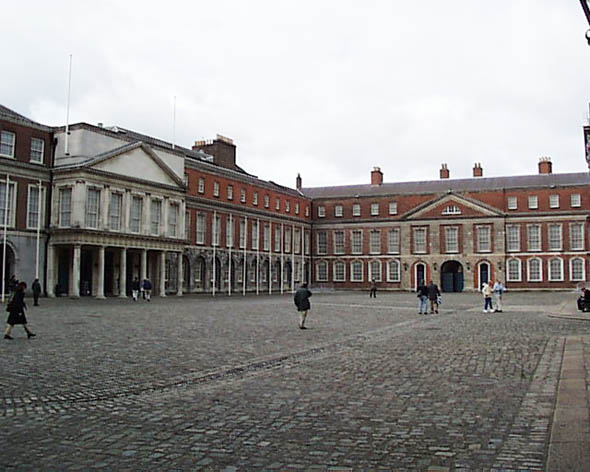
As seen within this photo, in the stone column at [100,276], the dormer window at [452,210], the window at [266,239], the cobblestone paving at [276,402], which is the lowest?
the cobblestone paving at [276,402]

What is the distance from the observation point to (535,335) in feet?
60.6

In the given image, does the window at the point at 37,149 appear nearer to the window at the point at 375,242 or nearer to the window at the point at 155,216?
the window at the point at 155,216

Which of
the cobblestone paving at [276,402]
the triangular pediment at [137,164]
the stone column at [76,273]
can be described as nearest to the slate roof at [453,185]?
the triangular pediment at [137,164]

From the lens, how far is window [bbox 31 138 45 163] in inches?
1656

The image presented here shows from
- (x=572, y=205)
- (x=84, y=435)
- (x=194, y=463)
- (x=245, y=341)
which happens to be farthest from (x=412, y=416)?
(x=572, y=205)

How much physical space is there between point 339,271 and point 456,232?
14.1 metres

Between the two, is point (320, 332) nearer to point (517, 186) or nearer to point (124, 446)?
point (124, 446)

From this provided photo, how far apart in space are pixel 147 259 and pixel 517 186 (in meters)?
41.8

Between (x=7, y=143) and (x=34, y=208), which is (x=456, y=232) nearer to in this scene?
(x=34, y=208)

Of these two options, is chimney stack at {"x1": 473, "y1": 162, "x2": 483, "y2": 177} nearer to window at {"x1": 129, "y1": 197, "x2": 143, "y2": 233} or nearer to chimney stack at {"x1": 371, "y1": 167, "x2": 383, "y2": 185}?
chimney stack at {"x1": 371, "y1": 167, "x2": 383, "y2": 185}

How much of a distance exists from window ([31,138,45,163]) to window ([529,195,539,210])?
48973 millimetres

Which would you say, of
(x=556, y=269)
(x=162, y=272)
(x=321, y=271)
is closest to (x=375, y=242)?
(x=321, y=271)

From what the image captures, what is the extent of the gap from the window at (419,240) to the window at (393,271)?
268 cm

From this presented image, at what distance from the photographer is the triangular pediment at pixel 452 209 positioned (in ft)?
234
